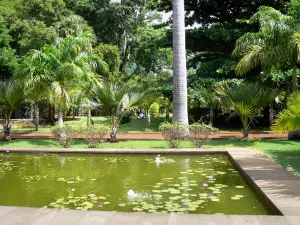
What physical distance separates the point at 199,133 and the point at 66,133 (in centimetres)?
450

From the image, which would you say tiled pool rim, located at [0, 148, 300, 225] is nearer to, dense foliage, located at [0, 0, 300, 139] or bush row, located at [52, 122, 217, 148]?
bush row, located at [52, 122, 217, 148]

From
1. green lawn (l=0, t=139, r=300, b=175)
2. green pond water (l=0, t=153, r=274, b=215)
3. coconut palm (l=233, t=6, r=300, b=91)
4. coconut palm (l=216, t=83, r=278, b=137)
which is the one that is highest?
coconut palm (l=233, t=6, r=300, b=91)

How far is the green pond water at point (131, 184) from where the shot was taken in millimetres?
5398

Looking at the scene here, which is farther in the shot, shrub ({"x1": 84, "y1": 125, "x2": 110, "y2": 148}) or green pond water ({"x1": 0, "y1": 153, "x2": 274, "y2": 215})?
shrub ({"x1": 84, "y1": 125, "x2": 110, "y2": 148})

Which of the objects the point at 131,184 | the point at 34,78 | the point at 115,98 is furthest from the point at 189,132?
the point at 34,78

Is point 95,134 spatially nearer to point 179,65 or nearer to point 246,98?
point 179,65

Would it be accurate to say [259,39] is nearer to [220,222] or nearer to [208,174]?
[208,174]

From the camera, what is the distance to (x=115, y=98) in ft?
45.3

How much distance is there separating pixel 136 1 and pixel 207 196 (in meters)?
32.0

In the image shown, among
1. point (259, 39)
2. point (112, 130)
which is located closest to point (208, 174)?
point (112, 130)

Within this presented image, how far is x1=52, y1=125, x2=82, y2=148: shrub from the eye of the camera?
477 inches

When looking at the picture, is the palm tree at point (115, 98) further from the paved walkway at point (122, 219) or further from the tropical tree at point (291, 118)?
the paved walkway at point (122, 219)

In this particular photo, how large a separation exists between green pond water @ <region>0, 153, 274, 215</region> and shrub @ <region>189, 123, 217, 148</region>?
1399mm

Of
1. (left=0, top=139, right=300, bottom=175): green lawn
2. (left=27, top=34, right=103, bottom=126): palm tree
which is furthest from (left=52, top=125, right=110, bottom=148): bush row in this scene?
(left=27, top=34, right=103, bottom=126): palm tree
